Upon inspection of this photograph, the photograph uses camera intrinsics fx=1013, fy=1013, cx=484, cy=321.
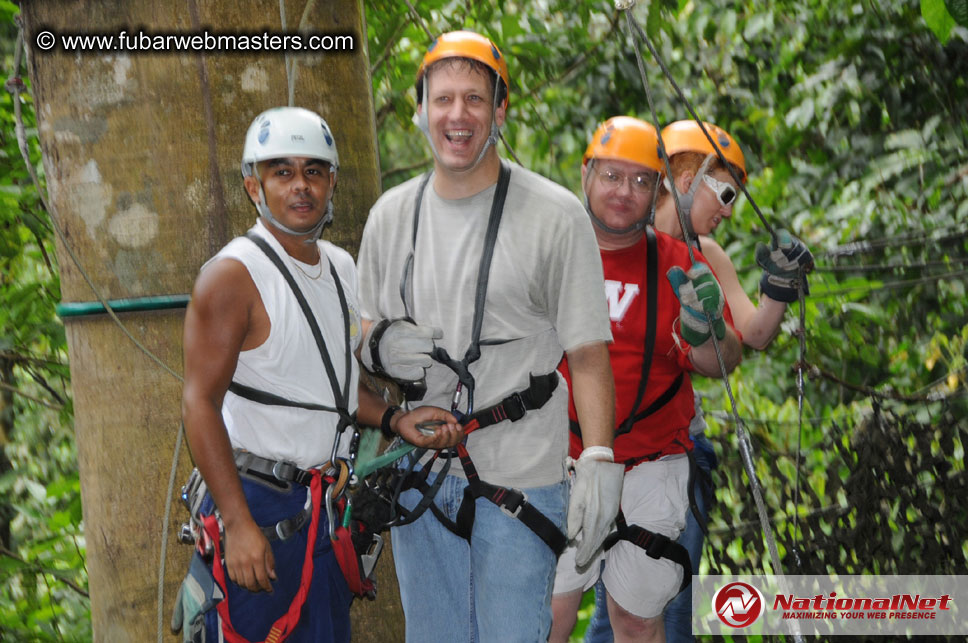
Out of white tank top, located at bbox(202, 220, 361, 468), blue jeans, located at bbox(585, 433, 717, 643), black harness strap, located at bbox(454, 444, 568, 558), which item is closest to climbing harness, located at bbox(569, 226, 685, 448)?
blue jeans, located at bbox(585, 433, 717, 643)

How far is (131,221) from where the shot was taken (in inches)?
113

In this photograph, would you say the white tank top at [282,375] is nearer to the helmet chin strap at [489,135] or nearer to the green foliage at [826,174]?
the helmet chin strap at [489,135]

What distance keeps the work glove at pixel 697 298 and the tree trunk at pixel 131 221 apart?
4.58ft

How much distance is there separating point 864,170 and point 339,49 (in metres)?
3.61

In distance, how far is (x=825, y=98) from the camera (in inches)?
212

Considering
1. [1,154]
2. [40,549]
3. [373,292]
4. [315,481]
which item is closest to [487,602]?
[315,481]

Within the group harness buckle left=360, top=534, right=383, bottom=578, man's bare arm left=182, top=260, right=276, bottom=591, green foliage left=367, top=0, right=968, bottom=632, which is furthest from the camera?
green foliage left=367, top=0, right=968, bottom=632

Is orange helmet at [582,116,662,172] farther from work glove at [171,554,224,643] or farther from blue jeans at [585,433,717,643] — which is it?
work glove at [171,554,224,643]

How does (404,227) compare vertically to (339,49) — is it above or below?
below

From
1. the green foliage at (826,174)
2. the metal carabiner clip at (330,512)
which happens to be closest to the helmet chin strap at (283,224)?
the metal carabiner clip at (330,512)

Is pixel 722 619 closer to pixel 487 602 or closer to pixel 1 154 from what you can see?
pixel 487 602

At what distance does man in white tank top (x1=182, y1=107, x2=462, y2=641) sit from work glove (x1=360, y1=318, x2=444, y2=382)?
0.08 metres

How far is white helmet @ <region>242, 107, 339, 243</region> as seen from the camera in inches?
105

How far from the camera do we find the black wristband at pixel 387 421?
2.85m
